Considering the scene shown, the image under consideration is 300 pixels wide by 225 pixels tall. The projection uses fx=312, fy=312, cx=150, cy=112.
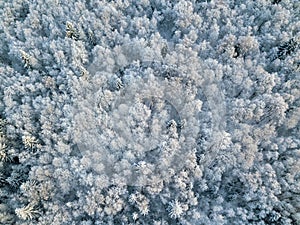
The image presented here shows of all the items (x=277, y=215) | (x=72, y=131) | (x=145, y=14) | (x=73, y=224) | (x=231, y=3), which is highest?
(x=231, y=3)

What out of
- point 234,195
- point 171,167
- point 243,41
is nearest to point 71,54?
point 171,167

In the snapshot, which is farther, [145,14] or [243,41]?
[145,14]

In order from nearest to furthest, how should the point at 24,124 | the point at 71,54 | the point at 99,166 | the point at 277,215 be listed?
the point at 277,215
the point at 99,166
the point at 24,124
the point at 71,54

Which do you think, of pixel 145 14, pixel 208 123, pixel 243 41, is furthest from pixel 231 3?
pixel 208 123

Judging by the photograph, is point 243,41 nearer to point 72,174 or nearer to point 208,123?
point 208,123

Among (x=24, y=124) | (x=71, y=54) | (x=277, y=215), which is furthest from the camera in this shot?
(x=71, y=54)

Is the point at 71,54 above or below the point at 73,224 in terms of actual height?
above
